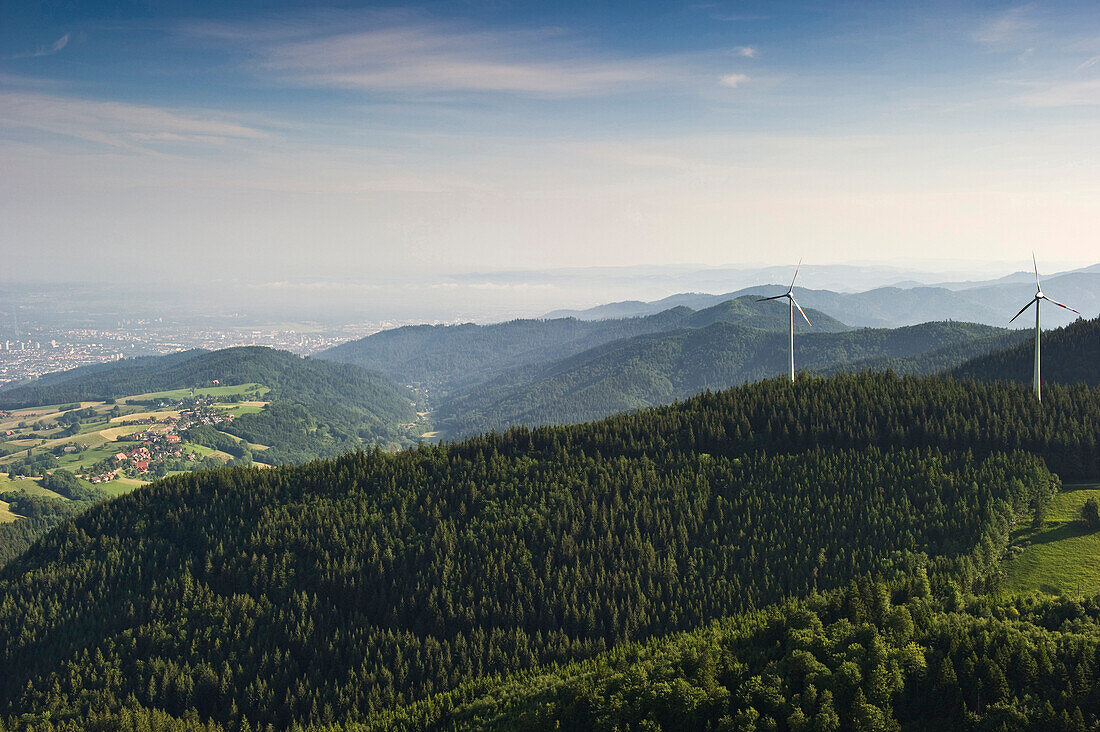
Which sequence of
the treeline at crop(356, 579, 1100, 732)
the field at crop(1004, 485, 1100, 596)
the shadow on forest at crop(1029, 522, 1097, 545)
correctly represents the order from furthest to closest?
the shadow on forest at crop(1029, 522, 1097, 545)
the field at crop(1004, 485, 1100, 596)
the treeline at crop(356, 579, 1100, 732)

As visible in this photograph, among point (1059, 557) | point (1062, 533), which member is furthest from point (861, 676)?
point (1062, 533)

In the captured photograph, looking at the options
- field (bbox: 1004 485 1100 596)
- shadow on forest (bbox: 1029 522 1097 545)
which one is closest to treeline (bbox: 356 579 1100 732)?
field (bbox: 1004 485 1100 596)

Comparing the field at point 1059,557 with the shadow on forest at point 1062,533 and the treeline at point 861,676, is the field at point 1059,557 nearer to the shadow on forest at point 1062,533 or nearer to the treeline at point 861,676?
the shadow on forest at point 1062,533

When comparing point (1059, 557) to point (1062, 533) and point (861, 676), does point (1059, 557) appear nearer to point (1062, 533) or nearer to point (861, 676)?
point (1062, 533)

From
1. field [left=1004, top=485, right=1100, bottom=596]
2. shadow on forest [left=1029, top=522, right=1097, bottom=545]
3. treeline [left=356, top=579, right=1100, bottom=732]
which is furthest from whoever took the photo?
shadow on forest [left=1029, top=522, right=1097, bottom=545]

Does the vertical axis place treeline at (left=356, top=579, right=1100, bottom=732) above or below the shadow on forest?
below

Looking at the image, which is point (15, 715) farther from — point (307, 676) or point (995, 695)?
point (995, 695)

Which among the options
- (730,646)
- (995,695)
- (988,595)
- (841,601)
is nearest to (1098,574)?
(988,595)

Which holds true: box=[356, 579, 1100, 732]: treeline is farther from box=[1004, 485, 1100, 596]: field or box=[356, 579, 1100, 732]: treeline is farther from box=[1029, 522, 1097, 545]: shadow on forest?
box=[1029, 522, 1097, 545]: shadow on forest
